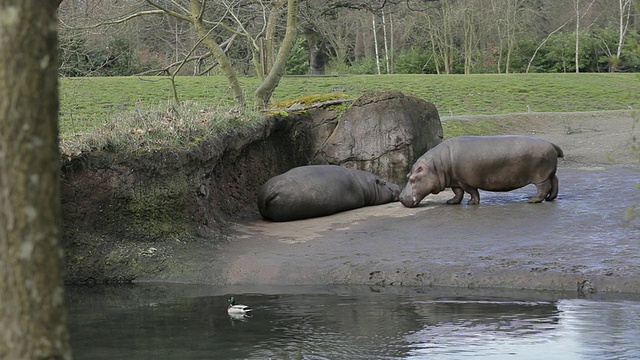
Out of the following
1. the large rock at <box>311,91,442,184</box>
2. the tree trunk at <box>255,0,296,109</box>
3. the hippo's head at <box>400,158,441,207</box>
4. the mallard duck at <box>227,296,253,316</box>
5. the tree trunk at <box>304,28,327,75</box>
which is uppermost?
the tree trunk at <box>304,28,327,75</box>

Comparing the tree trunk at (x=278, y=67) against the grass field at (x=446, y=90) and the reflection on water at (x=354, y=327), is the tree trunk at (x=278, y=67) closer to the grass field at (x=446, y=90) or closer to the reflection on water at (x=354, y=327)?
the reflection on water at (x=354, y=327)

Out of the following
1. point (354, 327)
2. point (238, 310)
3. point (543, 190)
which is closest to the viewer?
point (354, 327)

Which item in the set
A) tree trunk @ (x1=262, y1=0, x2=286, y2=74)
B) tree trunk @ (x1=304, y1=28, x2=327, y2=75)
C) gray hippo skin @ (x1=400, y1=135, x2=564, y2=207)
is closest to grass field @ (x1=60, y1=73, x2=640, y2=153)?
tree trunk @ (x1=304, y1=28, x2=327, y2=75)

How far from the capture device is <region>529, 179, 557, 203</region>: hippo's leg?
12.5 m

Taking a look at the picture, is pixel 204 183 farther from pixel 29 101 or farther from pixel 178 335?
pixel 29 101

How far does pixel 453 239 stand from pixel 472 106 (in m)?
21.3

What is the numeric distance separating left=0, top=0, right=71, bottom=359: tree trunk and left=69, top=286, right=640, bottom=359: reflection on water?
430cm

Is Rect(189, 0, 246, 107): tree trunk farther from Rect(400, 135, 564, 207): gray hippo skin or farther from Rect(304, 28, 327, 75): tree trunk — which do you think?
Rect(304, 28, 327, 75): tree trunk

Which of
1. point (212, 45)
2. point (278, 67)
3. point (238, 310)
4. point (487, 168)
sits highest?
point (212, 45)

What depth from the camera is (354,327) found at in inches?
327

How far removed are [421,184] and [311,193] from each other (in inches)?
66.6

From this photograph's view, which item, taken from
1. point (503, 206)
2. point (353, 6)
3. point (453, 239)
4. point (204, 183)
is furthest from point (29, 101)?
point (353, 6)

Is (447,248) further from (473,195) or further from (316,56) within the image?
(316,56)

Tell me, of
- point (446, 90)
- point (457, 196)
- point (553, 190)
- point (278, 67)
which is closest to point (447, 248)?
point (457, 196)
